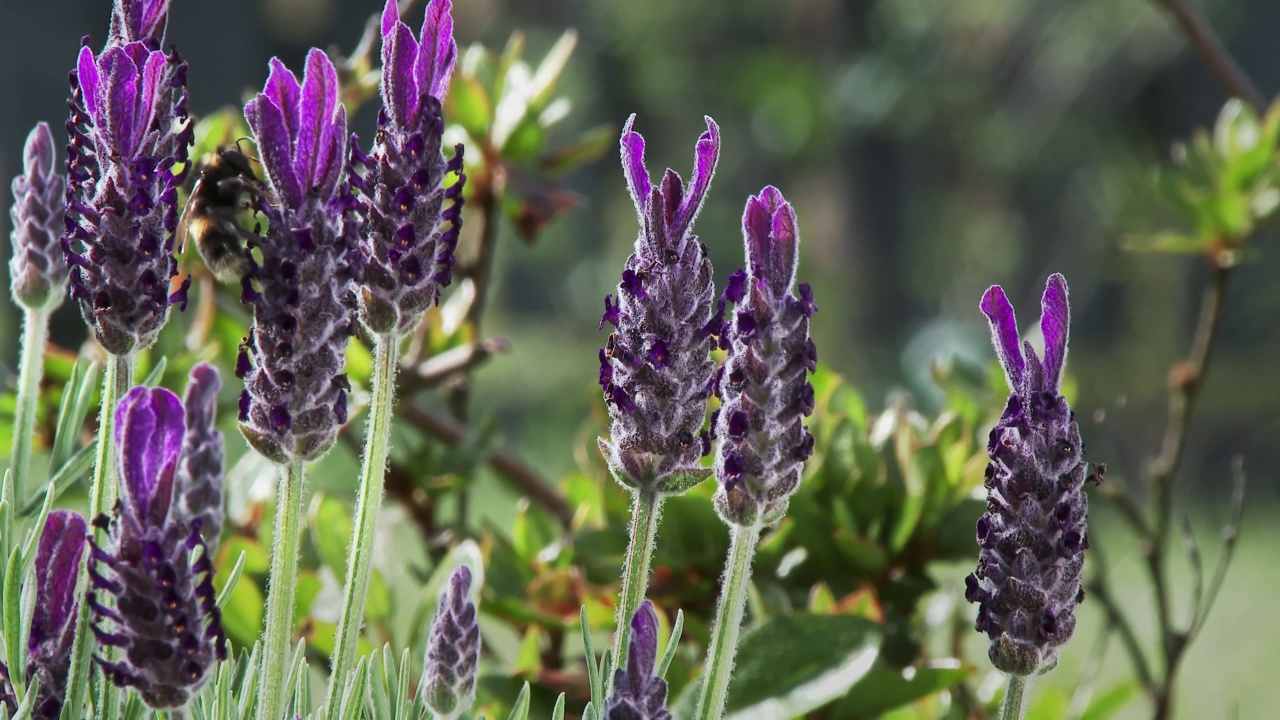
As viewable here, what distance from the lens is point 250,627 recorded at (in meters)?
0.79

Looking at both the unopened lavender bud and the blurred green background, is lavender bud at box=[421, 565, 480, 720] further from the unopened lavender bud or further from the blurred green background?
the blurred green background

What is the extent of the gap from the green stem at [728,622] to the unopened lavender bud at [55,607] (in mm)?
255

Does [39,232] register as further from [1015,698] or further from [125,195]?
[1015,698]

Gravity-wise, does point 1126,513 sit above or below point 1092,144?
below

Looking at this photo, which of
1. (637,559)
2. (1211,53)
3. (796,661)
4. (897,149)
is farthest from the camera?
(897,149)

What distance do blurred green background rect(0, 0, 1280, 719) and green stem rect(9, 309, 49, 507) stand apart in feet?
11.2

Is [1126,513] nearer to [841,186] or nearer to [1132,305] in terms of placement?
[1132,305]

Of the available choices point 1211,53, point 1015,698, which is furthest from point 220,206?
point 1211,53

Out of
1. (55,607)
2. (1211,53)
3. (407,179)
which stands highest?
(1211,53)

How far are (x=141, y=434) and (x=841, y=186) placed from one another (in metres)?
5.78

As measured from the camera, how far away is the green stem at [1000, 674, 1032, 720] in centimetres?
48

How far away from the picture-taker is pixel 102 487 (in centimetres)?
53

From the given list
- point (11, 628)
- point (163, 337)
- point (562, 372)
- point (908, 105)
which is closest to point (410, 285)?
point (11, 628)

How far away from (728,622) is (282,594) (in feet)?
0.54
